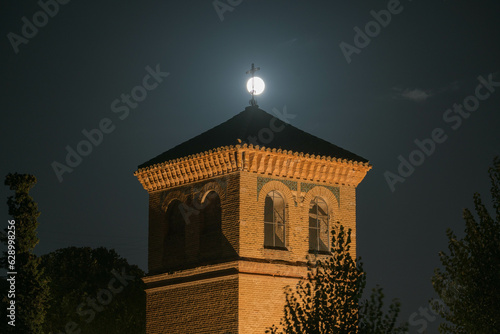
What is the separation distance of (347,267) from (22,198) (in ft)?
34.6

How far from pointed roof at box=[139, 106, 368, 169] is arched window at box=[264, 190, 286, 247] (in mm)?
1661

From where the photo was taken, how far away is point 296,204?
3069cm

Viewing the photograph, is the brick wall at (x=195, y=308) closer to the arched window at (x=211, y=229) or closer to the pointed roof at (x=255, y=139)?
the arched window at (x=211, y=229)

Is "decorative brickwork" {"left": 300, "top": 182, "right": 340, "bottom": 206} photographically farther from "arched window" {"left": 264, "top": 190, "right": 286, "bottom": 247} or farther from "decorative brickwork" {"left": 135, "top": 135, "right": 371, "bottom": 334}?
"arched window" {"left": 264, "top": 190, "right": 286, "bottom": 247}

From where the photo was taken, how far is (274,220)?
30.3 m

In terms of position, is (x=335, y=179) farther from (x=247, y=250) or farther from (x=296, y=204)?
(x=247, y=250)

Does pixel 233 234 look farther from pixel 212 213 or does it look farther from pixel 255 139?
pixel 255 139

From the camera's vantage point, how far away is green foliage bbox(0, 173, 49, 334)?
2950 cm

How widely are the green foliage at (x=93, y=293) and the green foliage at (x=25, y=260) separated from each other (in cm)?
1647

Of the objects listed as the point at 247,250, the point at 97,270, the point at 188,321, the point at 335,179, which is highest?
the point at 97,270

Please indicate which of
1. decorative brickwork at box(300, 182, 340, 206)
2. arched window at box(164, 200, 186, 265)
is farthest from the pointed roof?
arched window at box(164, 200, 186, 265)

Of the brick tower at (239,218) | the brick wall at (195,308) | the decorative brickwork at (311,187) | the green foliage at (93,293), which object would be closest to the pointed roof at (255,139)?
the brick tower at (239,218)

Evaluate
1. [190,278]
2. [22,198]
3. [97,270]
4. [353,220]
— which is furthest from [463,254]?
[97,270]

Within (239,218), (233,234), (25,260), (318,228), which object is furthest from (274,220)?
(25,260)
